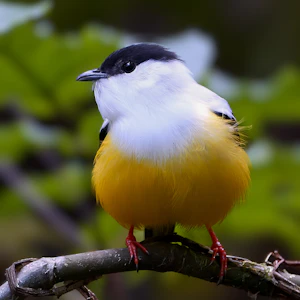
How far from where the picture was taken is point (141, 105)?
7.02ft

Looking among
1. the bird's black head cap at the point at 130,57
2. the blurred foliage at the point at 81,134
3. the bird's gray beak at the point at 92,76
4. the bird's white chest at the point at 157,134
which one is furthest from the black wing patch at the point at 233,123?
the blurred foliage at the point at 81,134

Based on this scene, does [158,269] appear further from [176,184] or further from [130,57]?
[130,57]

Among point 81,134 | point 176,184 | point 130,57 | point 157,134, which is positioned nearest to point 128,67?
point 130,57

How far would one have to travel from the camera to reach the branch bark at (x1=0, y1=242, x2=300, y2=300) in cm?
156

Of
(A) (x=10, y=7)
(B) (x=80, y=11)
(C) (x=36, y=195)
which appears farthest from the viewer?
(B) (x=80, y=11)

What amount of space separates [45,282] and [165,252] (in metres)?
0.42

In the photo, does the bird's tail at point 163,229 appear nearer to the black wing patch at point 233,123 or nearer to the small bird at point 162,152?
the small bird at point 162,152

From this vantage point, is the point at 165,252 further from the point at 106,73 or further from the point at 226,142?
the point at 106,73

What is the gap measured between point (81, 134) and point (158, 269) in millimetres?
1276

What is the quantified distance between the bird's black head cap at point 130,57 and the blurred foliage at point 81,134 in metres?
0.55

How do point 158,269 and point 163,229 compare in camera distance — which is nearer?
point 158,269

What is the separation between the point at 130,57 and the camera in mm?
2318

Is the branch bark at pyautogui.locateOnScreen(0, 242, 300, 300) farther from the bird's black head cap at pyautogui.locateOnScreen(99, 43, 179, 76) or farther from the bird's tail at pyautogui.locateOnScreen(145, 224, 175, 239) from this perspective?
the bird's black head cap at pyautogui.locateOnScreen(99, 43, 179, 76)

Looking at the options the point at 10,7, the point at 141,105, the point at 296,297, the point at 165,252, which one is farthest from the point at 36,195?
the point at 296,297
